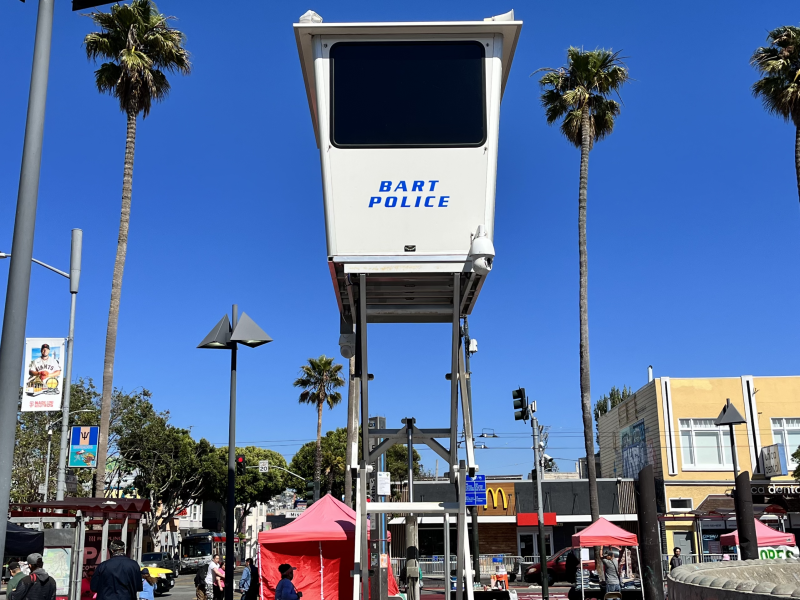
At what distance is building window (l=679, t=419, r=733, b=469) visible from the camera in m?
36.3

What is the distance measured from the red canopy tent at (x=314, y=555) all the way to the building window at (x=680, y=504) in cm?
2386

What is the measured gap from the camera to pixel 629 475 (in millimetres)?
42656

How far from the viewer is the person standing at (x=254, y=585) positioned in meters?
17.9

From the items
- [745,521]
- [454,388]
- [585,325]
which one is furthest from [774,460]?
[454,388]

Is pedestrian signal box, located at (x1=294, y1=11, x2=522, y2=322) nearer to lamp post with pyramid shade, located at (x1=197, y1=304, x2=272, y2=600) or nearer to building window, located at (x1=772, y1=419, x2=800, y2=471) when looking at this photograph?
lamp post with pyramid shade, located at (x1=197, y1=304, x2=272, y2=600)

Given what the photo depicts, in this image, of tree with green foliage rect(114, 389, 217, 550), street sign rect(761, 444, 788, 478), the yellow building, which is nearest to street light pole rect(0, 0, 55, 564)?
the yellow building

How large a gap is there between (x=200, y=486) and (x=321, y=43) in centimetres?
5753

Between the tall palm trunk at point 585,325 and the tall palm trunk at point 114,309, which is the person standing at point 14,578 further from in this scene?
the tall palm trunk at point 585,325

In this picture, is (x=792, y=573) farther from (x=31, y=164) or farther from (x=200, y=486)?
(x=200, y=486)

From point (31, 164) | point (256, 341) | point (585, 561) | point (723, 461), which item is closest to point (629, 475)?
point (723, 461)

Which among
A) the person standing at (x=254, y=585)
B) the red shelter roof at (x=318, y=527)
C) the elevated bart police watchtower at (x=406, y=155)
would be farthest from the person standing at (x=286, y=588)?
the elevated bart police watchtower at (x=406, y=155)

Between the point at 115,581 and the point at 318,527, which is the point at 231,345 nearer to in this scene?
the point at 318,527

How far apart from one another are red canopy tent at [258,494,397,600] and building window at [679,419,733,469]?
80.1 feet

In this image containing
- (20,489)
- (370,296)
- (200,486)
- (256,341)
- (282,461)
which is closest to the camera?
(370,296)
